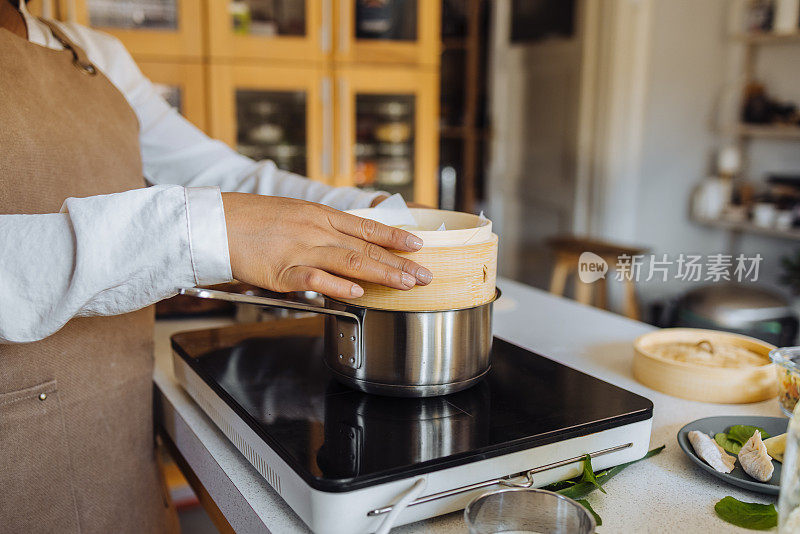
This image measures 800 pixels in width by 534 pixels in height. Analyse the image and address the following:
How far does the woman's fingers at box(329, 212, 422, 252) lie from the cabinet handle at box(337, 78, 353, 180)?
7.08ft

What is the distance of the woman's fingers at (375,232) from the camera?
67cm

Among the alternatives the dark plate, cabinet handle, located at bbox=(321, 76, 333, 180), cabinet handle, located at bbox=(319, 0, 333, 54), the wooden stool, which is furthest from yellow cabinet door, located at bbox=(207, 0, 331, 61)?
the dark plate

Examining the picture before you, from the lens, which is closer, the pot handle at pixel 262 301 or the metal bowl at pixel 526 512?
the metal bowl at pixel 526 512

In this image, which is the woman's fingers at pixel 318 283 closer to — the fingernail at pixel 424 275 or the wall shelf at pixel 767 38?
the fingernail at pixel 424 275

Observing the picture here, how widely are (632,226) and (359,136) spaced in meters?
1.63

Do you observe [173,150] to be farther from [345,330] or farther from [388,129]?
[388,129]

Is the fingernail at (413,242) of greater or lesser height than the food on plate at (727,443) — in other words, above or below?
above

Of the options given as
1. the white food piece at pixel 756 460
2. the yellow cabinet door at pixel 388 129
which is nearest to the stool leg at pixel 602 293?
the yellow cabinet door at pixel 388 129

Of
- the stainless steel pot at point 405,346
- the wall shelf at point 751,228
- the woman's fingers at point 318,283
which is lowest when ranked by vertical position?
the wall shelf at point 751,228

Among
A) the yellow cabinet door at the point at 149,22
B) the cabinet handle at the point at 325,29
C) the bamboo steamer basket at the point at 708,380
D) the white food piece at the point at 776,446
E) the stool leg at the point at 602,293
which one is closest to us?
the white food piece at the point at 776,446

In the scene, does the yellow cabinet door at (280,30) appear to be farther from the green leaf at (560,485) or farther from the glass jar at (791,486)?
the glass jar at (791,486)

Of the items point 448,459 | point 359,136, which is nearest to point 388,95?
point 359,136

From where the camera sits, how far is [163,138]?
3.83 ft

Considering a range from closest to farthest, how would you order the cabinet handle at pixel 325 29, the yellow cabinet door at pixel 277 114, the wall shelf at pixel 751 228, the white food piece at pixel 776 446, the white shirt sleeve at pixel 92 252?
the white shirt sleeve at pixel 92 252 → the white food piece at pixel 776 446 → the yellow cabinet door at pixel 277 114 → the cabinet handle at pixel 325 29 → the wall shelf at pixel 751 228
